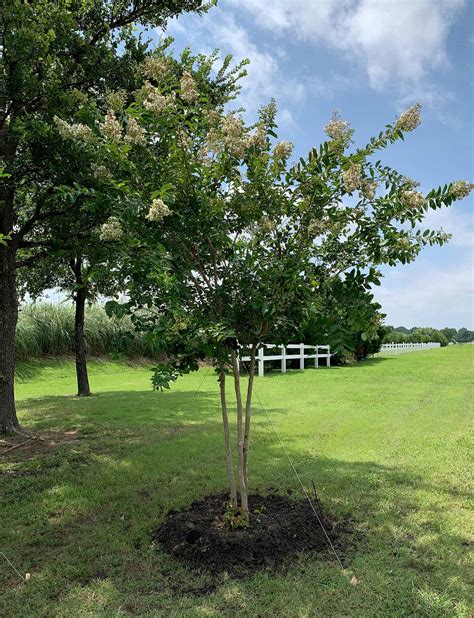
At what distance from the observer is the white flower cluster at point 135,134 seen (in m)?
3.30

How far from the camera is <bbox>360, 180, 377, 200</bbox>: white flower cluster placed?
3293 millimetres

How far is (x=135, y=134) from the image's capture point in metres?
3.31

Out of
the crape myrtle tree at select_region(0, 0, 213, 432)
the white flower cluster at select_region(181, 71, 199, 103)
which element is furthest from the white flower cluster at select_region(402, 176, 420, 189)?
the crape myrtle tree at select_region(0, 0, 213, 432)

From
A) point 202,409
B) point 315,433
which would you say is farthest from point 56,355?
point 315,433

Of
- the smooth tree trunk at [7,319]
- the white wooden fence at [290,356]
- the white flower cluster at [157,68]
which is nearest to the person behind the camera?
the white flower cluster at [157,68]

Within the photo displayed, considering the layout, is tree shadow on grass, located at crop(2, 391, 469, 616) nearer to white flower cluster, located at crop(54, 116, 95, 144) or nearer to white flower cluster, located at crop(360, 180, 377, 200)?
white flower cluster, located at crop(360, 180, 377, 200)

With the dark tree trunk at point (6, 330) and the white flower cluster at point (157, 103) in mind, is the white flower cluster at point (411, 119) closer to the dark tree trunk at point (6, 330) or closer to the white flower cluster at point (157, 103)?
the white flower cluster at point (157, 103)

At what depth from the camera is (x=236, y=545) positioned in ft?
11.1

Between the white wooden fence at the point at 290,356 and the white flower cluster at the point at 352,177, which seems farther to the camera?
the white wooden fence at the point at 290,356

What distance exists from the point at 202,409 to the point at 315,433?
2890 millimetres

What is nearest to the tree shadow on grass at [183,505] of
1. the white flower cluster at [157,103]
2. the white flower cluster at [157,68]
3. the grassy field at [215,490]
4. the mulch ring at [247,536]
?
the grassy field at [215,490]

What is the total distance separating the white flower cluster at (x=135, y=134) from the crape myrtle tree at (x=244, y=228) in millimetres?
169

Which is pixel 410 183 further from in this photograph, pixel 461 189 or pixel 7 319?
pixel 7 319

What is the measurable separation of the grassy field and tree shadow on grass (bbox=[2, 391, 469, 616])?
1 centimetres
